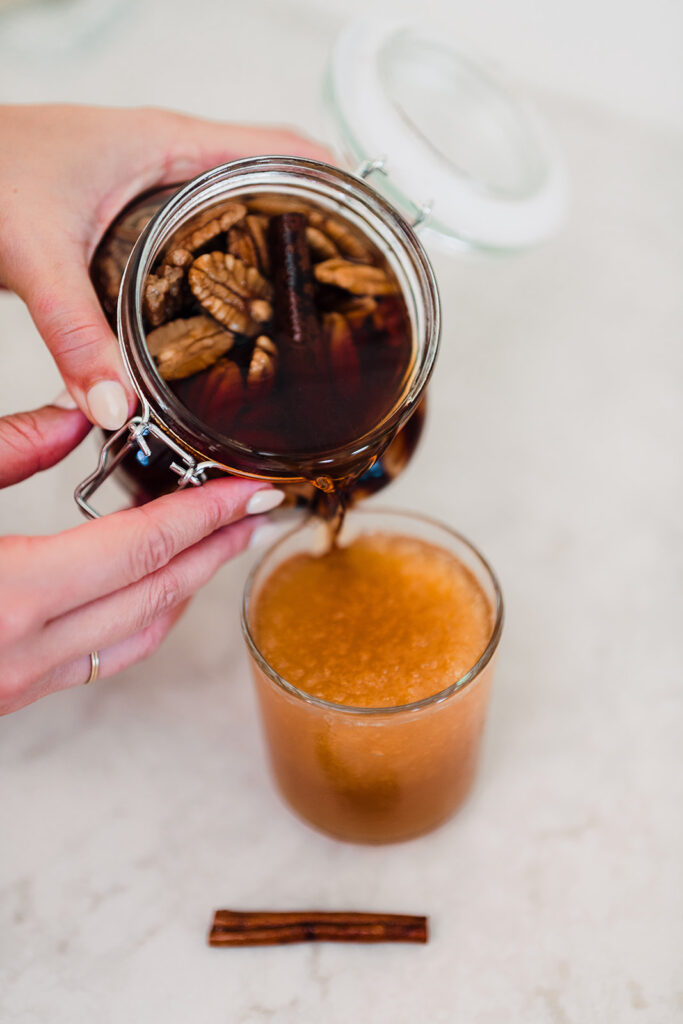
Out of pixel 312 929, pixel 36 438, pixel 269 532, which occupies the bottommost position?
pixel 312 929

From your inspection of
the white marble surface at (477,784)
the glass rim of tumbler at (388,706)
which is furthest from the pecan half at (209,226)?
the white marble surface at (477,784)

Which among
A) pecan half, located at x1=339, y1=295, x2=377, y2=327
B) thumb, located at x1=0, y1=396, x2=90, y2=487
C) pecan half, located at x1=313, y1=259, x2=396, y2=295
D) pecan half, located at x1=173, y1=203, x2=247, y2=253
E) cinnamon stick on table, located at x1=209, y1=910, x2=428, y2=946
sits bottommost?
cinnamon stick on table, located at x1=209, y1=910, x2=428, y2=946

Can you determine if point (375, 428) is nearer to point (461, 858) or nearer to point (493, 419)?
point (461, 858)

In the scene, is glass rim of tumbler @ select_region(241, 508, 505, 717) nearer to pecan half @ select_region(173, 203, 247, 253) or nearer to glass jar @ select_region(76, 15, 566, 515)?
glass jar @ select_region(76, 15, 566, 515)

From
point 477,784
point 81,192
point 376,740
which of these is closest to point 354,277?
point 81,192

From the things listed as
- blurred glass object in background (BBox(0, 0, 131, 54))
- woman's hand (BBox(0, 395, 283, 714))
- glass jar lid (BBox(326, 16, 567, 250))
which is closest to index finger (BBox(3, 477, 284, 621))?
woman's hand (BBox(0, 395, 283, 714))

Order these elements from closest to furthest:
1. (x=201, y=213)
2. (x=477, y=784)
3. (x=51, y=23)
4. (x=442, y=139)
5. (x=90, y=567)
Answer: (x=90, y=567), (x=201, y=213), (x=477, y=784), (x=442, y=139), (x=51, y=23)

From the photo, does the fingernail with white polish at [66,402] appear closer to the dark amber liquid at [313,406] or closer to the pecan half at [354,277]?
the dark amber liquid at [313,406]

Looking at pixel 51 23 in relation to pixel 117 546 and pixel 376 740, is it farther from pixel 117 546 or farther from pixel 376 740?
pixel 376 740
